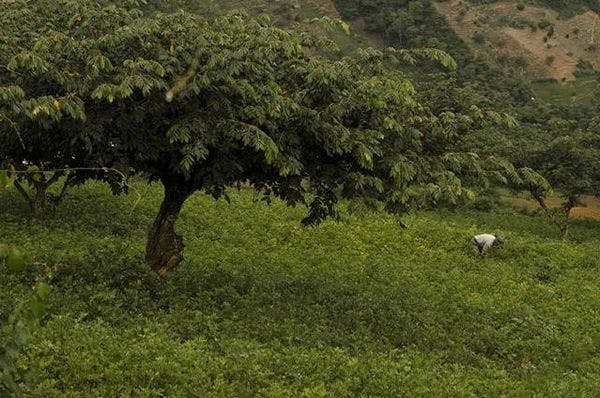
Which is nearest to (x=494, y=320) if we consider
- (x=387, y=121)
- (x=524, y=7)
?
(x=387, y=121)

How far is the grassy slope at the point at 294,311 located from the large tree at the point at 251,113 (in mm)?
2827

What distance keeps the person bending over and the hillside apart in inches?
2824

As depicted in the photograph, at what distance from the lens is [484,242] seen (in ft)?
91.5

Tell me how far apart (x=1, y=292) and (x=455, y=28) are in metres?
95.9

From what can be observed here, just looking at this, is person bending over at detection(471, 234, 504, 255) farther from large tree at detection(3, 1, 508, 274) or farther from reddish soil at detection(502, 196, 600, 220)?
reddish soil at detection(502, 196, 600, 220)

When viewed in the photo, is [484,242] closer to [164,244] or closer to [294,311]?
[294,311]

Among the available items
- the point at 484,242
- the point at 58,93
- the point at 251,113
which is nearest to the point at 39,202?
the point at 58,93

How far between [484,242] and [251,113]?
58.3 feet

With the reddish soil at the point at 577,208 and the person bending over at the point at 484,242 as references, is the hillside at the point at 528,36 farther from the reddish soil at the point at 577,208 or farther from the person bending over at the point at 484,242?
the person bending over at the point at 484,242

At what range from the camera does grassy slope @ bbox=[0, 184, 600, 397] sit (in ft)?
36.7

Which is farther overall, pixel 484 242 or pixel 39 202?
pixel 484 242

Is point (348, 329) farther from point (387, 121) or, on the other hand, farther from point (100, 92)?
point (100, 92)

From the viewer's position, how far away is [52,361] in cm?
1025

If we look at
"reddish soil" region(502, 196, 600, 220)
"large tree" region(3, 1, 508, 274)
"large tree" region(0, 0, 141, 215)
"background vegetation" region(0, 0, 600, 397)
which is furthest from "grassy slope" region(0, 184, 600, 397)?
"reddish soil" region(502, 196, 600, 220)
